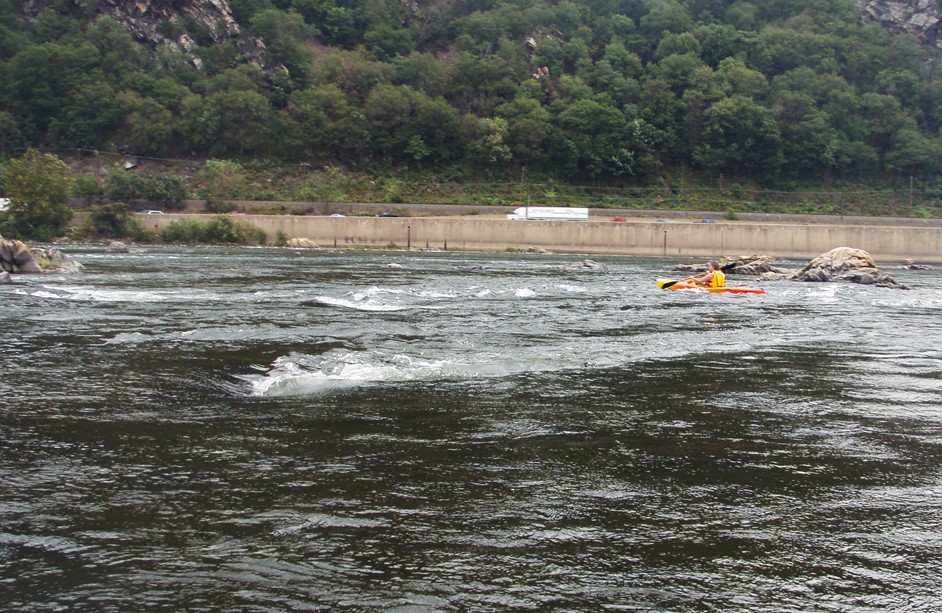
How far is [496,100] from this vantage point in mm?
113812

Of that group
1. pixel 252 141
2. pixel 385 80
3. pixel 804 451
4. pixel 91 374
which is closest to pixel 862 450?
pixel 804 451

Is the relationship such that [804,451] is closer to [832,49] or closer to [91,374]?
[91,374]

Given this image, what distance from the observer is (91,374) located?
13367 mm

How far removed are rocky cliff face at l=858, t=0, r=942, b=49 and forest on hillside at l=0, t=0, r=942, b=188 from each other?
21.9 feet

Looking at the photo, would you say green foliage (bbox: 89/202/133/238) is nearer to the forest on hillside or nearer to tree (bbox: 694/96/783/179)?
the forest on hillside

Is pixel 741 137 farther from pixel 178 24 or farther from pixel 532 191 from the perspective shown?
pixel 178 24

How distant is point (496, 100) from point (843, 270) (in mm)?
78065

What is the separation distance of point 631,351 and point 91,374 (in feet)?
34.6

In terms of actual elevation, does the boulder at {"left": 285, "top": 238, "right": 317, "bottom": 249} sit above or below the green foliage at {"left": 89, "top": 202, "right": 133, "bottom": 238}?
below

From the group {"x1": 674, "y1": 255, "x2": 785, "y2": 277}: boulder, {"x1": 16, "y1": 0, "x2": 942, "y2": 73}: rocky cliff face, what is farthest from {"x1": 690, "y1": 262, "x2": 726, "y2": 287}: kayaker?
{"x1": 16, "y1": 0, "x2": 942, "y2": 73}: rocky cliff face

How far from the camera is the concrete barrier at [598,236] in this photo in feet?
212

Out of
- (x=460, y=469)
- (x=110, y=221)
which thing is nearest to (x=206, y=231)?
(x=110, y=221)

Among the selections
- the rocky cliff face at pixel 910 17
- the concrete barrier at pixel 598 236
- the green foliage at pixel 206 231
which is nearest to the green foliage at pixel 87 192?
the concrete barrier at pixel 598 236

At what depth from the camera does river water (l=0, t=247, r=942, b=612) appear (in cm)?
598
